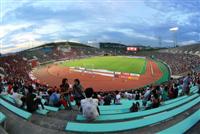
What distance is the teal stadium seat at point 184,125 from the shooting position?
17.1ft

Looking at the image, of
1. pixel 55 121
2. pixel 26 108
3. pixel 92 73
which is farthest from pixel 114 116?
pixel 92 73

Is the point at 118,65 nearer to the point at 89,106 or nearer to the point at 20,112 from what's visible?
the point at 20,112

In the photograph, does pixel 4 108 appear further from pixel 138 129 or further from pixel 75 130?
pixel 138 129

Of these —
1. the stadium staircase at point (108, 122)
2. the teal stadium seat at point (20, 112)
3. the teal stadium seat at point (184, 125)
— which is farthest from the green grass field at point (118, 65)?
the teal stadium seat at point (184, 125)

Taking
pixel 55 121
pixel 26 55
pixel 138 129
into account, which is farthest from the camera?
pixel 26 55

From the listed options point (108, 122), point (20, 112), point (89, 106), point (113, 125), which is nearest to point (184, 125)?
point (113, 125)

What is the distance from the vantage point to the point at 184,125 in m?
5.57

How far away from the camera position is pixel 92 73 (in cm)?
4444

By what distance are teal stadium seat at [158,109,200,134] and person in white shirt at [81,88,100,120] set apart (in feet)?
6.76

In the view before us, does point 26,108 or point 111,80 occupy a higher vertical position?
point 26,108

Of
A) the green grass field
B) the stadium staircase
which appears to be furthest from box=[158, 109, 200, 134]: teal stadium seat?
the green grass field

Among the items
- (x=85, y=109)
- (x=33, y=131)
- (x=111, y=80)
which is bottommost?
(x=111, y=80)

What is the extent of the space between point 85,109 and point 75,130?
694 mm

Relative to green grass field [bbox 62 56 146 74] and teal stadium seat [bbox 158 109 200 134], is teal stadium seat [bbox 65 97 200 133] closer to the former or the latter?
teal stadium seat [bbox 158 109 200 134]
